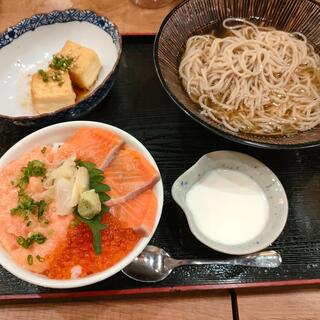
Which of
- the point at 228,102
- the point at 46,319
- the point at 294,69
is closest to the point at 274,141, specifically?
the point at 228,102

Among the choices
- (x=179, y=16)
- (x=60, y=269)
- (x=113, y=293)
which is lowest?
(x=113, y=293)

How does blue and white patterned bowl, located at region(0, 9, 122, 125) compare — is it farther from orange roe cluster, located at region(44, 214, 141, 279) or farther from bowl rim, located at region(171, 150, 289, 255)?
orange roe cluster, located at region(44, 214, 141, 279)

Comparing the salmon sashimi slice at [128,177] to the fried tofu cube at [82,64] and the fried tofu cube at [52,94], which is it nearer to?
the fried tofu cube at [52,94]

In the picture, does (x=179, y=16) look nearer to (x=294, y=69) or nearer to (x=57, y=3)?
(x=294, y=69)

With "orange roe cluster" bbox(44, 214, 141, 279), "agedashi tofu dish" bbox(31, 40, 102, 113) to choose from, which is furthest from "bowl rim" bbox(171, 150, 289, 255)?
"agedashi tofu dish" bbox(31, 40, 102, 113)

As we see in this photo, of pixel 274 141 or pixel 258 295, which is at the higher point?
pixel 274 141

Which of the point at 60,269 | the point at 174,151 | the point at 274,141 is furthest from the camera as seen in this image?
the point at 174,151
